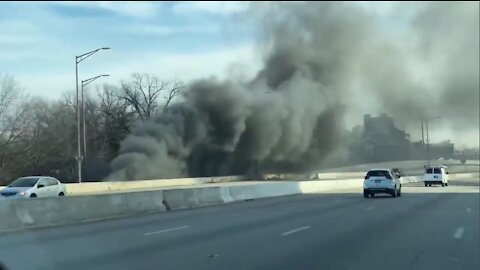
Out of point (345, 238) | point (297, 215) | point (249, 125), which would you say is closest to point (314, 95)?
point (249, 125)

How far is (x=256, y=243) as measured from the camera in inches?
498

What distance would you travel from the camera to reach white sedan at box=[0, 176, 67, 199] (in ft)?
88.6

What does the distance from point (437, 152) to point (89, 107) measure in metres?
79.5

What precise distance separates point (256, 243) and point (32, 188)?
1777cm

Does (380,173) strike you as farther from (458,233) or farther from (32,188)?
(458,233)

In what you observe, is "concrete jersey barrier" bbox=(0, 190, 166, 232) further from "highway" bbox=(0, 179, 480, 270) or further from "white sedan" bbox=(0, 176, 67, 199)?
"white sedan" bbox=(0, 176, 67, 199)

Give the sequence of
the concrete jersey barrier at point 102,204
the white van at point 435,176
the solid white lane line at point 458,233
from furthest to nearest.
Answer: the white van at point 435,176
the concrete jersey barrier at point 102,204
the solid white lane line at point 458,233

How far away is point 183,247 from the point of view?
12.0 m

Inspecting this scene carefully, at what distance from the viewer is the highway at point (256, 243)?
9.86 m

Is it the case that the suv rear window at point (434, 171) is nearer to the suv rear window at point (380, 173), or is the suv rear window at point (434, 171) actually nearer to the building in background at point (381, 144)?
the suv rear window at point (380, 173)

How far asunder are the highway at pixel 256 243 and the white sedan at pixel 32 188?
9116 mm

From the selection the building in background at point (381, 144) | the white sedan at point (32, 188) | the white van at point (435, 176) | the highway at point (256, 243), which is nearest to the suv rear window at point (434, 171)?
the white van at point (435, 176)

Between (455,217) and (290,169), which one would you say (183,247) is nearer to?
(455,217)

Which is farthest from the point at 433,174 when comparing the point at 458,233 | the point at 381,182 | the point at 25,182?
the point at 458,233
